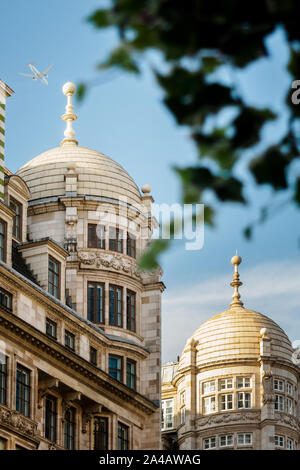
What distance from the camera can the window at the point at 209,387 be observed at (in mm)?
78125

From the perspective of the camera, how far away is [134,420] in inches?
2309

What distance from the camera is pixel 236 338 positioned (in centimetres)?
7900

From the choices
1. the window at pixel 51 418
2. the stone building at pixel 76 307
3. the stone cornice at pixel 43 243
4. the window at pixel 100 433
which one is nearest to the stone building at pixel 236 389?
the stone building at pixel 76 307

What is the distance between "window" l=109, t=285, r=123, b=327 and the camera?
198 ft

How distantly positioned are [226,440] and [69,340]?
24502mm

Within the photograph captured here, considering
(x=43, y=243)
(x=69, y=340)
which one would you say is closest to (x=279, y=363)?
(x=69, y=340)

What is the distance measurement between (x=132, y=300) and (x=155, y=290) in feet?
5.13

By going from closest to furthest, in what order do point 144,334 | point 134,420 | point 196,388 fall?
point 134,420
point 144,334
point 196,388

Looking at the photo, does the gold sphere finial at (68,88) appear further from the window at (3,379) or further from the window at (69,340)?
the window at (3,379)

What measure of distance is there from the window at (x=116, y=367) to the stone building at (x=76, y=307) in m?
0.06

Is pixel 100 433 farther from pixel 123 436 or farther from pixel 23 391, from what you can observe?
pixel 23 391

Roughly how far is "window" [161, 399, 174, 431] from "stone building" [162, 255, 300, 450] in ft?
0.30
